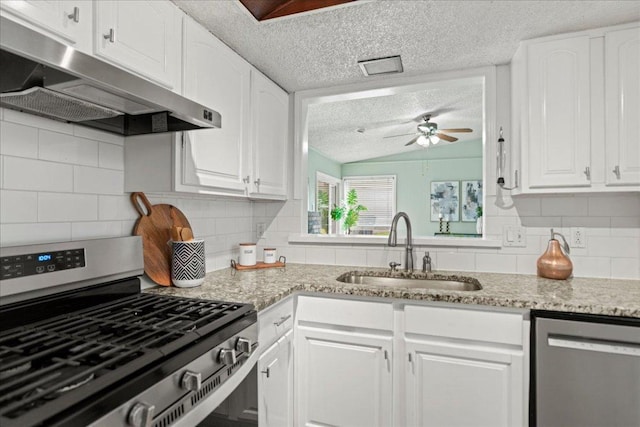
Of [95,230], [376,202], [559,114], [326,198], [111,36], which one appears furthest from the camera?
[376,202]

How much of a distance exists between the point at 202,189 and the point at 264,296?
0.55 m

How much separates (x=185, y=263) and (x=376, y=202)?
6140 millimetres

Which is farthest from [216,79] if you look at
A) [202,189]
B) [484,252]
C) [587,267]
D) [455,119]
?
[455,119]

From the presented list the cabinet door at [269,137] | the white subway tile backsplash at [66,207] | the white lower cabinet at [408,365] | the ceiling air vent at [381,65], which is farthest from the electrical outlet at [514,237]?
the white subway tile backsplash at [66,207]

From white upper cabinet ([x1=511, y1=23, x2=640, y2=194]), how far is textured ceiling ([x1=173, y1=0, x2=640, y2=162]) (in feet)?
0.32

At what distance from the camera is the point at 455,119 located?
510 centimetres

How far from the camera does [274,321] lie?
1.63 m

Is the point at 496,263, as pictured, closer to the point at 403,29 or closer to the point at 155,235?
the point at 403,29

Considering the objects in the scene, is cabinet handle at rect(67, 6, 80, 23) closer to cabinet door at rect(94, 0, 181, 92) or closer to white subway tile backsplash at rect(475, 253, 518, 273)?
cabinet door at rect(94, 0, 181, 92)

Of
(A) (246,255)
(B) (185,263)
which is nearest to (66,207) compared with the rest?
(B) (185,263)

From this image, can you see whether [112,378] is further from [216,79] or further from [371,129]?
[371,129]

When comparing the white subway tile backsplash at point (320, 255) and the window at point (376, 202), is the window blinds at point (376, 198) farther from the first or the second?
the white subway tile backsplash at point (320, 255)

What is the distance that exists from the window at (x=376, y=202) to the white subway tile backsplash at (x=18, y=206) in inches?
251

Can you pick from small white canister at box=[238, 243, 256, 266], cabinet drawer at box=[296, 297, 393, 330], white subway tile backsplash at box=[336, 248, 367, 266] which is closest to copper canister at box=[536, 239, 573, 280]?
cabinet drawer at box=[296, 297, 393, 330]
